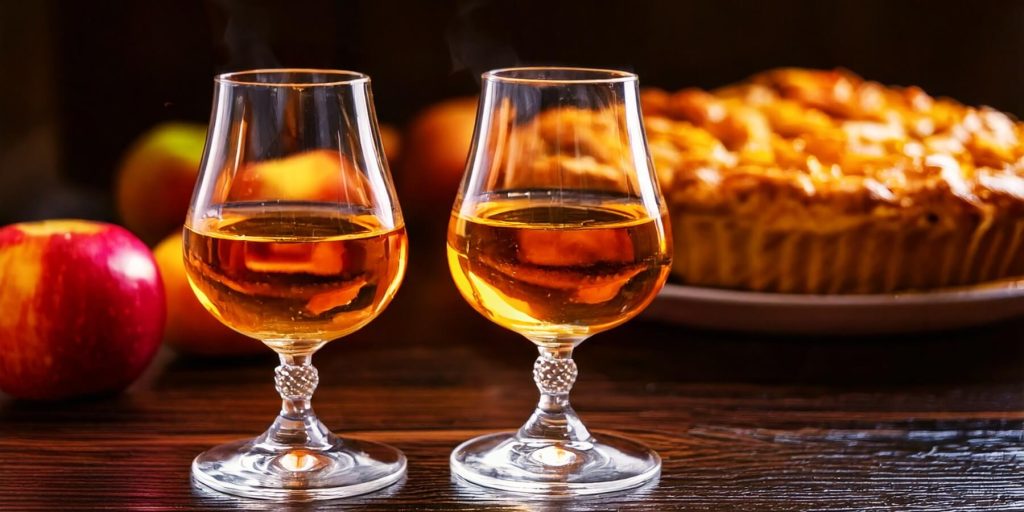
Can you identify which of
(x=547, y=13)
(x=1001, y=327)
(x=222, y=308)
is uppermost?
(x=547, y=13)

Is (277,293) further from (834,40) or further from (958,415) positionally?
(834,40)

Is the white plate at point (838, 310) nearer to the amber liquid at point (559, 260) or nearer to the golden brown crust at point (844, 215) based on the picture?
the golden brown crust at point (844, 215)

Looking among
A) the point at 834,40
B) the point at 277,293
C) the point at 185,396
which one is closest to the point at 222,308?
the point at 277,293

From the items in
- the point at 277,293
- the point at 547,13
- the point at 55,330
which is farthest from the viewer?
the point at 547,13

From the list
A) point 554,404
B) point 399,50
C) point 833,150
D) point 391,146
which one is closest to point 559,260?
point 554,404

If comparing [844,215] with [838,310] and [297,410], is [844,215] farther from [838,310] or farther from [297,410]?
[297,410]

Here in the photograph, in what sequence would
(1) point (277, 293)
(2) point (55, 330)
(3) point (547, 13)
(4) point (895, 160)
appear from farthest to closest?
(3) point (547, 13), (4) point (895, 160), (2) point (55, 330), (1) point (277, 293)

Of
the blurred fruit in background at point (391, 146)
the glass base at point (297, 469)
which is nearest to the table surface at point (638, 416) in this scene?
the glass base at point (297, 469)
